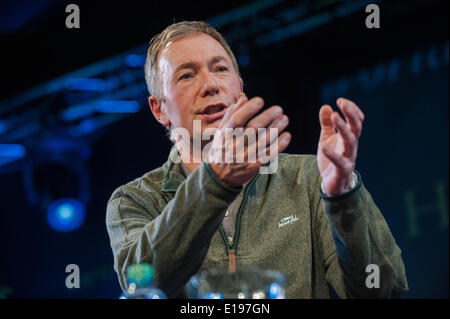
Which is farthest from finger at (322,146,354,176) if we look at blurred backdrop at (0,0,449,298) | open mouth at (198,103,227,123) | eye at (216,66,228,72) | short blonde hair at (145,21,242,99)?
blurred backdrop at (0,0,449,298)

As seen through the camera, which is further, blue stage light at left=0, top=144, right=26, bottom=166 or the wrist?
blue stage light at left=0, top=144, right=26, bottom=166

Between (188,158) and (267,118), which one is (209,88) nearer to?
(188,158)

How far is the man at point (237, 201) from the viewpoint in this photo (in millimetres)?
1171

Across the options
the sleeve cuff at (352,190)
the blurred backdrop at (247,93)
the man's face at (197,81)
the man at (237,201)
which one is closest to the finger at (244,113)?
the man at (237,201)

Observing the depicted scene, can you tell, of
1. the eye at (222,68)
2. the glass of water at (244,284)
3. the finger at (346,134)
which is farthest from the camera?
the eye at (222,68)

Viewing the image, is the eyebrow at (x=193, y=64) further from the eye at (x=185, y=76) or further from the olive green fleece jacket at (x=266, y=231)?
the olive green fleece jacket at (x=266, y=231)

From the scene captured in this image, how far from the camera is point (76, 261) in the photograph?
16.8 feet

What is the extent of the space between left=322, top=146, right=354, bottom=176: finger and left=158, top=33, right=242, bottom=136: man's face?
59 cm

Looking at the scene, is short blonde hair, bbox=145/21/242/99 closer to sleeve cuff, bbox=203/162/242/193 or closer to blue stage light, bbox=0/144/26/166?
sleeve cuff, bbox=203/162/242/193

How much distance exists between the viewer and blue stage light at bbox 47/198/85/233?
16.0 ft
